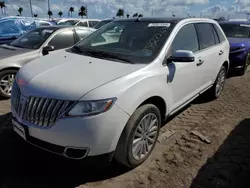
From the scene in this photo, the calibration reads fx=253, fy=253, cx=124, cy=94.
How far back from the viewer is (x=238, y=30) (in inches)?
351

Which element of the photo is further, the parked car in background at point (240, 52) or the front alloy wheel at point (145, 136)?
the parked car in background at point (240, 52)

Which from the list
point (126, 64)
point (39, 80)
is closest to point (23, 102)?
point (39, 80)

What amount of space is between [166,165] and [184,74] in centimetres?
131

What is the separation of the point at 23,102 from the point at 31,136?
0.36 meters

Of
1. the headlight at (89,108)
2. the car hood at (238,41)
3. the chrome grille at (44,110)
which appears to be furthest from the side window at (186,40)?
the car hood at (238,41)

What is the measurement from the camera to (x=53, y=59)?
3.37 metres

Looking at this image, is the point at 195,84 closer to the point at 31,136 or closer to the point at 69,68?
the point at 69,68

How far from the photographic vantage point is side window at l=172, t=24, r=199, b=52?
3.54m

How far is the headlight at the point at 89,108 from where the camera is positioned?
7.75 ft

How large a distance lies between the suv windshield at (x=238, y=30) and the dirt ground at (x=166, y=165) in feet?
17.7

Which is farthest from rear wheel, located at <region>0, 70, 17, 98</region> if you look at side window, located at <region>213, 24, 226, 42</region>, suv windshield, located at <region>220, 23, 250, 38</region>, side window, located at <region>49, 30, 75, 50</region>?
suv windshield, located at <region>220, 23, 250, 38</region>

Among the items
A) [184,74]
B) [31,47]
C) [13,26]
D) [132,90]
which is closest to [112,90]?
[132,90]

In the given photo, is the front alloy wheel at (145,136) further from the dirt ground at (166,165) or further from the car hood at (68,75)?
the car hood at (68,75)

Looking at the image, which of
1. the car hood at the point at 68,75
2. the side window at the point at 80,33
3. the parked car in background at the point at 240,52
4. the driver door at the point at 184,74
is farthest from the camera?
the parked car in background at the point at 240,52
